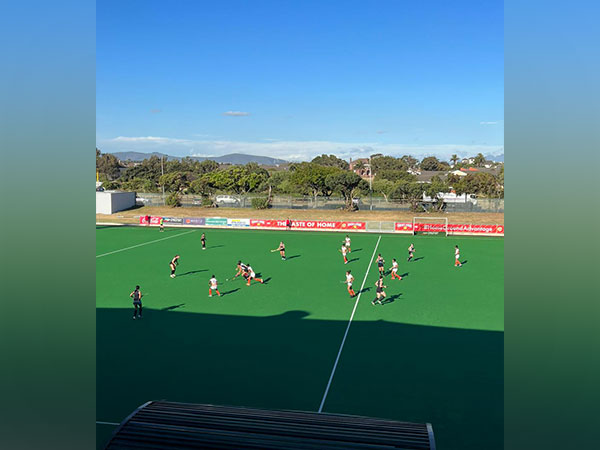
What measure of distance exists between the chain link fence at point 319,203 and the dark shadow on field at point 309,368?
40.7 metres

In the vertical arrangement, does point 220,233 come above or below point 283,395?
above

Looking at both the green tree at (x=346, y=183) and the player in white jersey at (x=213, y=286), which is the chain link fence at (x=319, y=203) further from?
the player in white jersey at (x=213, y=286)

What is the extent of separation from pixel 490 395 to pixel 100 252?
31234 millimetres

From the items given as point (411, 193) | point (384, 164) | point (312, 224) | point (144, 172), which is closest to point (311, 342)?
point (312, 224)

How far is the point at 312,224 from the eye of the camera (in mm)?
49969

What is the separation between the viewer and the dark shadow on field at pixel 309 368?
12.9 metres

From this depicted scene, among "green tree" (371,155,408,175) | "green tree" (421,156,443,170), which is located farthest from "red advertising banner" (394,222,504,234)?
"green tree" (421,156,443,170)

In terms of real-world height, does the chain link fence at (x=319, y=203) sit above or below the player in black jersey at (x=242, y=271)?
above

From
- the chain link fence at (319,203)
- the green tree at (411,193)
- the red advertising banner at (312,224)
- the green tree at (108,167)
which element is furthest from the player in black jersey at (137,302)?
the green tree at (108,167)

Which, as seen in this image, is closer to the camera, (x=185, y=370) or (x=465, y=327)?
(x=185, y=370)
